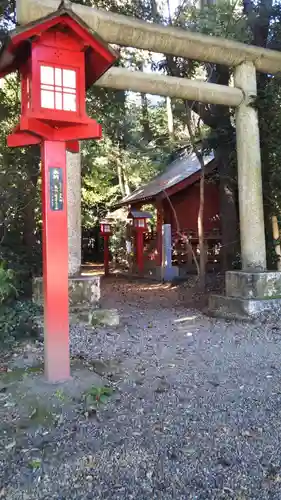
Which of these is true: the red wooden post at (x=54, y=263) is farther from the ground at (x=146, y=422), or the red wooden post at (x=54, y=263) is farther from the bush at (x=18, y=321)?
the bush at (x=18, y=321)

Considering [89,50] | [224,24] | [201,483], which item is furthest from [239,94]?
[201,483]

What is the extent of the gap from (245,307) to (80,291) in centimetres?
264

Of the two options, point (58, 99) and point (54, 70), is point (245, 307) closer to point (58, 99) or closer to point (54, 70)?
point (58, 99)

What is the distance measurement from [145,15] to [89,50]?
277 inches

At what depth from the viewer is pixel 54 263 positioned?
4047 mm

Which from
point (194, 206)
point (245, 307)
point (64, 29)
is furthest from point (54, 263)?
point (194, 206)

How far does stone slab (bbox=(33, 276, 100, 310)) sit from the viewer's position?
6.44 meters

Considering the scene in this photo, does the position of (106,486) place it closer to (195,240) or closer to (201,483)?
(201,483)

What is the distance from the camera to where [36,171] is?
9.44 m

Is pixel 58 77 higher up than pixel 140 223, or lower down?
higher up

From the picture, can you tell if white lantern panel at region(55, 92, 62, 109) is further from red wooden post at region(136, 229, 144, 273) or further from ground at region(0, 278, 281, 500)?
red wooden post at region(136, 229, 144, 273)

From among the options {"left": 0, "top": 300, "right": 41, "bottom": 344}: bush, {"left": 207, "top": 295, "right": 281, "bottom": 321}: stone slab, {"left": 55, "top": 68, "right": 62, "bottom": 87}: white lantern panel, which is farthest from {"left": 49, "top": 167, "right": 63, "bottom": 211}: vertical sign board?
{"left": 207, "top": 295, "right": 281, "bottom": 321}: stone slab

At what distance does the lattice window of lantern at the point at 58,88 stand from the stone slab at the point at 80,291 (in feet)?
10.2

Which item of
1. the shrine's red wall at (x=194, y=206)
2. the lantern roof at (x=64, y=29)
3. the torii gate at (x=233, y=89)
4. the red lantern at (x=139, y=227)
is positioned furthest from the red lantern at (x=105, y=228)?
the lantern roof at (x=64, y=29)
